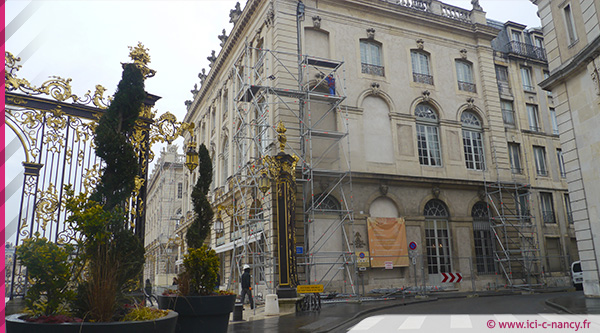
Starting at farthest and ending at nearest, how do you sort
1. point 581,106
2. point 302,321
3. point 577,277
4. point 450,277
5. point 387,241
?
point 577,277, point 387,241, point 450,277, point 581,106, point 302,321

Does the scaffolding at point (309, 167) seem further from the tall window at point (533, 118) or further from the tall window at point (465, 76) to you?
the tall window at point (533, 118)

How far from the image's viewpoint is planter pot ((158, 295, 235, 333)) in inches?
297

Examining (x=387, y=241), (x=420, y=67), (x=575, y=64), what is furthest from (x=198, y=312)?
(x=420, y=67)

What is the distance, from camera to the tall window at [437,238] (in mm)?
24078

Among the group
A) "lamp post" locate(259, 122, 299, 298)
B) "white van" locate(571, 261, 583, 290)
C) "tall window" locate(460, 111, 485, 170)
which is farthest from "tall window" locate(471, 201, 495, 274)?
"lamp post" locate(259, 122, 299, 298)

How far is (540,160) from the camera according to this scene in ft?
95.5

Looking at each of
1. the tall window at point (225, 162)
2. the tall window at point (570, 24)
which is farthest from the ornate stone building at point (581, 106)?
the tall window at point (225, 162)

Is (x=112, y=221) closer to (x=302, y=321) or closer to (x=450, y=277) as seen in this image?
(x=302, y=321)

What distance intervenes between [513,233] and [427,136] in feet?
24.8

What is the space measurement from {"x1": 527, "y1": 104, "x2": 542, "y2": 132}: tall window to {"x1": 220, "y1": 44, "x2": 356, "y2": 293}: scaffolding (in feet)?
46.8

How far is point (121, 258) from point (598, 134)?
51.1 feet

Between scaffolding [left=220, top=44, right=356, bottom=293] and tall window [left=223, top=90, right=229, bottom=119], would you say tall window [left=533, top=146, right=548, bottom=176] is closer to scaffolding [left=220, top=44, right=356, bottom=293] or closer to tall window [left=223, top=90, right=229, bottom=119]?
scaffolding [left=220, top=44, right=356, bottom=293]

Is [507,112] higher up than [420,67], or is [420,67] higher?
[420,67]

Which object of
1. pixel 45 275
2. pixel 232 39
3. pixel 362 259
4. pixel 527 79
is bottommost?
pixel 45 275
